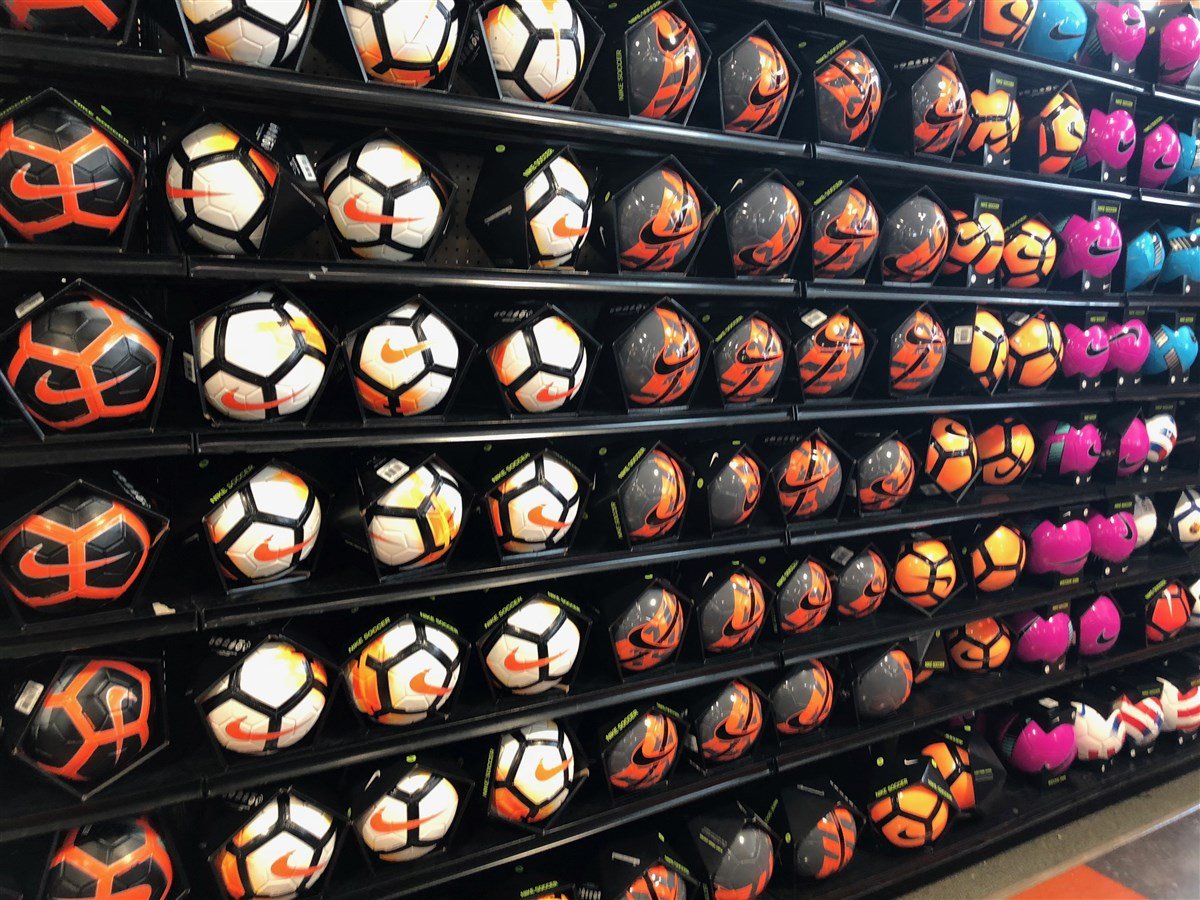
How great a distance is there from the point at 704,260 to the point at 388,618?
1393 millimetres

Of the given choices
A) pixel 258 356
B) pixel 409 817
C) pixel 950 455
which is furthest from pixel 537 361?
pixel 950 455

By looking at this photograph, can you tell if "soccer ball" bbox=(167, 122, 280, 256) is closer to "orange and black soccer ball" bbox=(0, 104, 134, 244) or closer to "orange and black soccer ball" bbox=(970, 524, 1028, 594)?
"orange and black soccer ball" bbox=(0, 104, 134, 244)

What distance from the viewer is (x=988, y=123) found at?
2.46 m

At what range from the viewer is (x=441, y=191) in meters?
1.73

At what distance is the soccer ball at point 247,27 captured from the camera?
4.63 ft

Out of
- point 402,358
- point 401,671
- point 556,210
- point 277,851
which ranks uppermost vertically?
point 556,210

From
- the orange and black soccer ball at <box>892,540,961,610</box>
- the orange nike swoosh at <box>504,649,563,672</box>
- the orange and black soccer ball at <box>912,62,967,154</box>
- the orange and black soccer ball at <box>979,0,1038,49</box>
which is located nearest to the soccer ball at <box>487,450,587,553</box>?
the orange nike swoosh at <box>504,649,563,672</box>

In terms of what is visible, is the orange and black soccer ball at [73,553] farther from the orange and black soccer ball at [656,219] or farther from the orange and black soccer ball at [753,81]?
the orange and black soccer ball at [753,81]

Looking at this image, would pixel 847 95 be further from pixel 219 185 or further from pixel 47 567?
pixel 47 567

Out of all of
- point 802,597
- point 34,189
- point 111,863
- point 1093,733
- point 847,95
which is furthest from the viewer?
point 1093,733

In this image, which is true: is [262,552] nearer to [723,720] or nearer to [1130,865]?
[723,720]

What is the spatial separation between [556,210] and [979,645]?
2339mm

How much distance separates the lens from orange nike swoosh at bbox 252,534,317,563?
1.66m

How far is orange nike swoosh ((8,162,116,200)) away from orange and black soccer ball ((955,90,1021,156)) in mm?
2489
